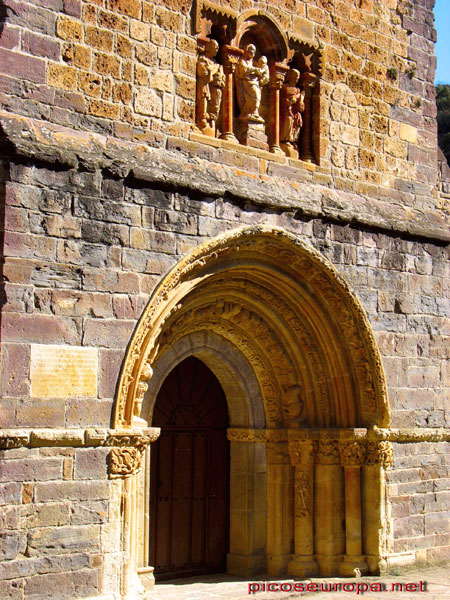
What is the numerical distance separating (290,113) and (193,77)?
118 centimetres

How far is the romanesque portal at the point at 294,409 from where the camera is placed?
7.80 meters

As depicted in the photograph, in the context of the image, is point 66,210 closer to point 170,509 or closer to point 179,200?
point 179,200

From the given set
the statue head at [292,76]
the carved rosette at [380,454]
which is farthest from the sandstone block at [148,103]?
the carved rosette at [380,454]

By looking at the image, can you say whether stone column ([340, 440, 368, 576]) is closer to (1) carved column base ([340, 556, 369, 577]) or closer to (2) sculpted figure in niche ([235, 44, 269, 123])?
(1) carved column base ([340, 556, 369, 577])

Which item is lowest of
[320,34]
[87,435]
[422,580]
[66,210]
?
[422,580]

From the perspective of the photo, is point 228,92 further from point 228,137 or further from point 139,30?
point 139,30

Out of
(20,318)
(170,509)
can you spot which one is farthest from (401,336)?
(20,318)

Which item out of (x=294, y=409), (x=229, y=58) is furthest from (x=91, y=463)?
(x=229, y=58)

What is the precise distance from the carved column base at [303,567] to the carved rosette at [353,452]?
3.02 ft

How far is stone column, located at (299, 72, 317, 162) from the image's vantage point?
7984 millimetres

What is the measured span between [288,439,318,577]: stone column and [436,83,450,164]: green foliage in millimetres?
10488

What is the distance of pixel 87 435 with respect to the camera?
5.98 meters

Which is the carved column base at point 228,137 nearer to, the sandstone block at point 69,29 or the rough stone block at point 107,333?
the sandstone block at point 69,29

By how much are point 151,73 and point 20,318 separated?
7.39 ft
